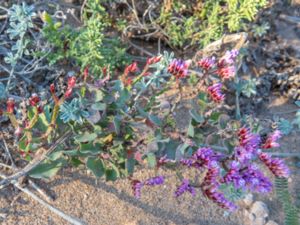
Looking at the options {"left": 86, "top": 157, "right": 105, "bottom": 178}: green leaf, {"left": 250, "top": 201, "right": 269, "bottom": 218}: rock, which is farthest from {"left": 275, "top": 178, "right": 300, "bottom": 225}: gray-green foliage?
{"left": 86, "top": 157, "right": 105, "bottom": 178}: green leaf

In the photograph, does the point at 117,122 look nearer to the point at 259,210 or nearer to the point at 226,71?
the point at 226,71

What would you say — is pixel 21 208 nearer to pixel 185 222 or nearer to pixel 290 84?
pixel 185 222

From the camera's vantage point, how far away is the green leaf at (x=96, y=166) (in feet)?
5.38

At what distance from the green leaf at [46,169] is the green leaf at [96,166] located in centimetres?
13

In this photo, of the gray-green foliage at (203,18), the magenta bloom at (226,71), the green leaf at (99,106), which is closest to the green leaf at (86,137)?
the green leaf at (99,106)

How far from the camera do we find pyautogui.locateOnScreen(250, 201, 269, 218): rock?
6.72 feet

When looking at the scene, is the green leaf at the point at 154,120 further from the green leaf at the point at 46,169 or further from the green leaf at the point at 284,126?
the green leaf at the point at 284,126

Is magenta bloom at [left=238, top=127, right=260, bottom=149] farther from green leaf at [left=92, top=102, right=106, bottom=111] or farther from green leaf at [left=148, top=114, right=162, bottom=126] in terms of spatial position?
green leaf at [left=92, top=102, right=106, bottom=111]

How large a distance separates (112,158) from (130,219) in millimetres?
324

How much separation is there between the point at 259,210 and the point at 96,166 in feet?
2.47

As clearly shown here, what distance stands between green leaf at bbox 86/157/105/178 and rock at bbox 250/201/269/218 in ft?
2.35

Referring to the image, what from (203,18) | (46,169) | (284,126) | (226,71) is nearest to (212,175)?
(226,71)

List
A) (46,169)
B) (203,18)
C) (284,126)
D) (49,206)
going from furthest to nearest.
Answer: (203,18) < (284,126) < (49,206) < (46,169)

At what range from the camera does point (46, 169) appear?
1719mm
